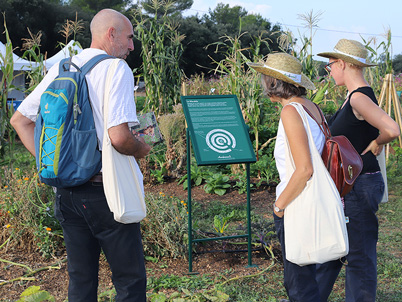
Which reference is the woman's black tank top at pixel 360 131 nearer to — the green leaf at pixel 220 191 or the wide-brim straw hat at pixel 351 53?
the wide-brim straw hat at pixel 351 53

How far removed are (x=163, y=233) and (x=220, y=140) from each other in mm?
972

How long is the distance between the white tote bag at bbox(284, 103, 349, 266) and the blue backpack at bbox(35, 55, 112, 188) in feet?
3.42

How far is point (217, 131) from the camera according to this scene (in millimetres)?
4430

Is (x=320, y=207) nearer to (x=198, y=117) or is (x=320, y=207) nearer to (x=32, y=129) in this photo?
(x=32, y=129)

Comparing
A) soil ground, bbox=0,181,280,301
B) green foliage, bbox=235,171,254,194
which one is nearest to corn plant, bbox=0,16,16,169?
soil ground, bbox=0,181,280,301

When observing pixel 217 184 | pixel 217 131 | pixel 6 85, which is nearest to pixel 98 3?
pixel 217 184

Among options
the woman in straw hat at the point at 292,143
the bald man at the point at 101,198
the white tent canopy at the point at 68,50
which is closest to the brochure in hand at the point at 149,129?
the bald man at the point at 101,198

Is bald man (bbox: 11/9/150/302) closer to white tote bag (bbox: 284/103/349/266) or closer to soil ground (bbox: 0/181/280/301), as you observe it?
white tote bag (bbox: 284/103/349/266)

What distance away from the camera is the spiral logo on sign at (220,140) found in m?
4.34

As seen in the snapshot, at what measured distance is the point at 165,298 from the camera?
3391 mm

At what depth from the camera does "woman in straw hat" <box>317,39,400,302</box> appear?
298 centimetres

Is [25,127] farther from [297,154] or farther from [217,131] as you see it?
[217,131]

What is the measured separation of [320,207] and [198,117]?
214 cm

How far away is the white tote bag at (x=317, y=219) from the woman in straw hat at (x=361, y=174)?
1.93 ft
